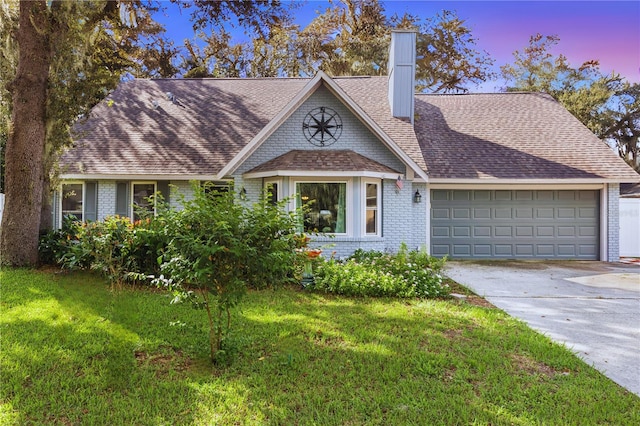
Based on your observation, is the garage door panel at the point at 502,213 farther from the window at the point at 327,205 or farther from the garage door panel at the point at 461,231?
the window at the point at 327,205

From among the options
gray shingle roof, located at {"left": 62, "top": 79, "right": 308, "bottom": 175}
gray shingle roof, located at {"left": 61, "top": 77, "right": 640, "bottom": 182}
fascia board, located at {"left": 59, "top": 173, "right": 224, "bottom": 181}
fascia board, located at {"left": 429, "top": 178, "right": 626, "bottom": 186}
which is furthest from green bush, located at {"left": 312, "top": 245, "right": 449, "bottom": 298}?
gray shingle roof, located at {"left": 62, "top": 79, "right": 308, "bottom": 175}

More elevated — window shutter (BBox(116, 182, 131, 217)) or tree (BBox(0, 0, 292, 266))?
tree (BBox(0, 0, 292, 266))

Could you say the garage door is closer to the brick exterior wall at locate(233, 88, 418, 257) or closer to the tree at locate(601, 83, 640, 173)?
the brick exterior wall at locate(233, 88, 418, 257)

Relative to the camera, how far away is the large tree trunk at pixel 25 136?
7.61m

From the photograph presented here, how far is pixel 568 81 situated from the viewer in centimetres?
2284

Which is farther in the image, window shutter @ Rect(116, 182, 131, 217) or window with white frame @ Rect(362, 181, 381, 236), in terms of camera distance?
window shutter @ Rect(116, 182, 131, 217)

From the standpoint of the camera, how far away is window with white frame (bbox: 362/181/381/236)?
9953 mm

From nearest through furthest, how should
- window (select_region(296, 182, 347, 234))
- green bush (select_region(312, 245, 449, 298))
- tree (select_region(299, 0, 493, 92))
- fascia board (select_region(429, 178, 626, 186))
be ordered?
green bush (select_region(312, 245, 449, 298)), window (select_region(296, 182, 347, 234)), fascia board (select_region(429, 178, 626, 186)), tree (select_region(299, 0, 493, 92))

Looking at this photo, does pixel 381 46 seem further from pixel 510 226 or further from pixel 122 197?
pixel 122 197

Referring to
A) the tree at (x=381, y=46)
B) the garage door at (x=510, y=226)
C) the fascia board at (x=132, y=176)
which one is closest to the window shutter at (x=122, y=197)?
the fascia board at (x=132, y=176)

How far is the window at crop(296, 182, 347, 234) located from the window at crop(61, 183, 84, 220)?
261 inches

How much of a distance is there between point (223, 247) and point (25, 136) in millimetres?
7142

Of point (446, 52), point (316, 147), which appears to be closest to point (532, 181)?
point (316, 147)

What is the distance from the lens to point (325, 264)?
721cm
